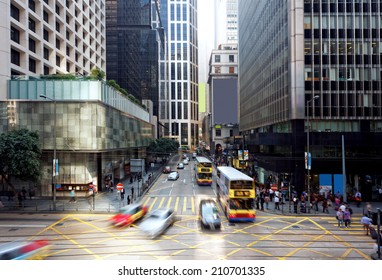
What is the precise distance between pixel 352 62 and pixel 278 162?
10.9m

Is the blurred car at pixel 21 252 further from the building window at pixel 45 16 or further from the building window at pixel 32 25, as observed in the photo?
the building window at pixel 45 16

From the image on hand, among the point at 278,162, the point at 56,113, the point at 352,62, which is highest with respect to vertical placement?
the point at 352,62

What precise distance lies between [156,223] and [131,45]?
75853mm

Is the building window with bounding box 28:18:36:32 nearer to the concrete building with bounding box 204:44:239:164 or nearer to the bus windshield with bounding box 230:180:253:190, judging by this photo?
the bus windshield with bounding box 230:180:253:190

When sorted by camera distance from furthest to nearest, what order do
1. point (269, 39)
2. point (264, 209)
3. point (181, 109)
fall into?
point (181, 109)
point (269, 39)
point (264, 209)

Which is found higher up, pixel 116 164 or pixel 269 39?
pixel 269 39

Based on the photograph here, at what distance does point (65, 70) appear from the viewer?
105ft

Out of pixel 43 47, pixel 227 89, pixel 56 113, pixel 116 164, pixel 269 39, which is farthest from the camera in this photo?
pixel 227 89

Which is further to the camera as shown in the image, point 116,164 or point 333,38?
point 116,164

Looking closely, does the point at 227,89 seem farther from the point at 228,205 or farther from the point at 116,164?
the point at 228,205

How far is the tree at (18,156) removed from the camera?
1786 cm

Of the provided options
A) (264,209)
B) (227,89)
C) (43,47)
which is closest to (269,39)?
(264,209)

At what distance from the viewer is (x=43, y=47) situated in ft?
91.9

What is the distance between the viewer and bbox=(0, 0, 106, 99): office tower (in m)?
21.9
